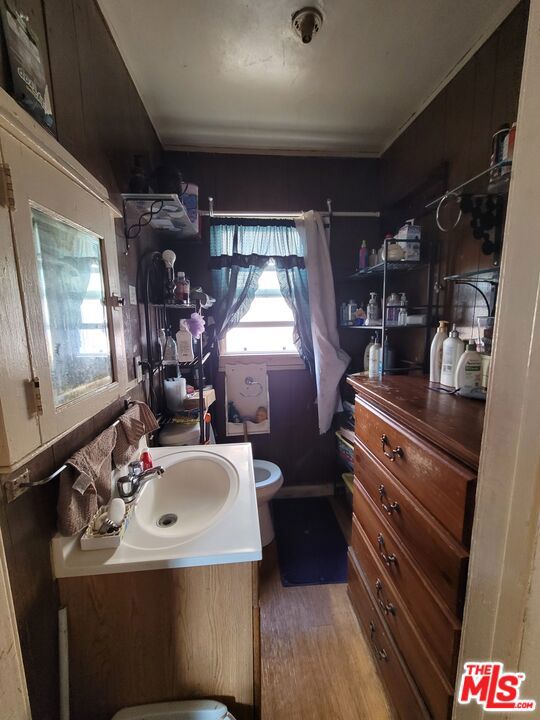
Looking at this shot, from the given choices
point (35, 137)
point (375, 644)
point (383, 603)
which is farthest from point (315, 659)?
point (35, 137)

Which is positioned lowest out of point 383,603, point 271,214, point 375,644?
point 375,644

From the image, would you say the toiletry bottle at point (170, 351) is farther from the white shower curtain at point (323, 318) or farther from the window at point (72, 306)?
the white shower curtain at point (323, 318)

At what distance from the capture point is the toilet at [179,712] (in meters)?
0.77

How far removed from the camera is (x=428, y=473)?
80 centimetres

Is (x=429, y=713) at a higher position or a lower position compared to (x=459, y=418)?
lower

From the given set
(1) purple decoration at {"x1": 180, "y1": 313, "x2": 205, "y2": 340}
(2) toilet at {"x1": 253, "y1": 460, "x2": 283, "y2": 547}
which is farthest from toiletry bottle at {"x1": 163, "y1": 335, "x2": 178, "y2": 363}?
(2) toilet at {"x1": 253, "y1": 460, "x2": 283, "y2": 547}

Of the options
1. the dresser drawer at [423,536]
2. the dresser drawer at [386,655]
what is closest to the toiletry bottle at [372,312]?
the dresser drawer at [423,536]

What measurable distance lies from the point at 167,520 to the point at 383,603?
0.86 meters

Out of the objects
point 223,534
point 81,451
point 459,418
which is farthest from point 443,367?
point 81,451

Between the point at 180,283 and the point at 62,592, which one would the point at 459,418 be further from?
the point at 180,283

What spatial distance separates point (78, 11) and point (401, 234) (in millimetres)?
1513

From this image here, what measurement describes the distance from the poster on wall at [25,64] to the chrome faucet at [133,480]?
3.22 feet

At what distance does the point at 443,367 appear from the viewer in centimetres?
120

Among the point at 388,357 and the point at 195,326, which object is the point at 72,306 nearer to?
the point at 195,326
